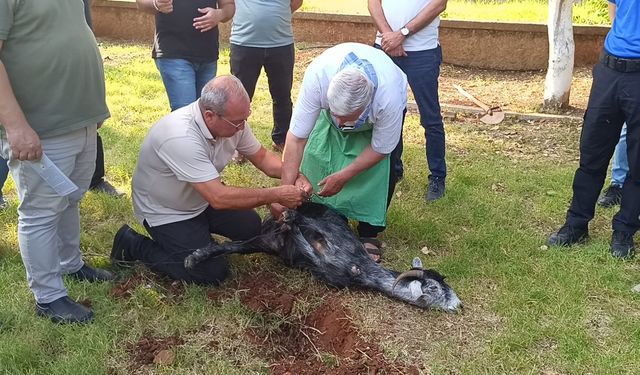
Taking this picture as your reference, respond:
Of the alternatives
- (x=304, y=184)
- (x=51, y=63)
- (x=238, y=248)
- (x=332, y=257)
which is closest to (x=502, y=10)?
(x=304, y=184)

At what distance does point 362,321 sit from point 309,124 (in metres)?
1.11

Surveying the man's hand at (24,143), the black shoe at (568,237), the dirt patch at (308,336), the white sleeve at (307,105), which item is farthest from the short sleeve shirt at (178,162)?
the black shoe at (568,237)

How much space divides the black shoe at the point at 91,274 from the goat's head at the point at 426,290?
5.22 ft

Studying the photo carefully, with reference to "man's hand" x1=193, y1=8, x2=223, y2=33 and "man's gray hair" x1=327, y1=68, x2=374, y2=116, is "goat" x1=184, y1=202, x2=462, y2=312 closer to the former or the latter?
"man's gray hair" x1=327, y1=68, x2=374, y2=116

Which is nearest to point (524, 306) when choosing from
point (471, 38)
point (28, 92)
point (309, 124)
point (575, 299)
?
point (575, 299)

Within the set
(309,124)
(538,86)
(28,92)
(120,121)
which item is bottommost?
(538,86)

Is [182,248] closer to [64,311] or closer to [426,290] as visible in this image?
[64,311]

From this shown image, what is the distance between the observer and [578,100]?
7.16 m

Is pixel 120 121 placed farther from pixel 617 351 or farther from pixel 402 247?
pixel 617 351

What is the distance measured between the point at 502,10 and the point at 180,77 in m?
6.78

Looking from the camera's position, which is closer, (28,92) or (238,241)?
(28,92)

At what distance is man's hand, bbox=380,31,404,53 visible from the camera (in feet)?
14.3

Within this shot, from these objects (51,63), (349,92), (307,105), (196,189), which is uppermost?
(51,63)

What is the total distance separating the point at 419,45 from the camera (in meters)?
4.41
